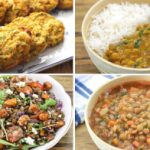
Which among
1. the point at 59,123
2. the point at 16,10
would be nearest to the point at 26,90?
the point at 59,123

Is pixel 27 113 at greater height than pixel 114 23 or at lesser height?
lesser

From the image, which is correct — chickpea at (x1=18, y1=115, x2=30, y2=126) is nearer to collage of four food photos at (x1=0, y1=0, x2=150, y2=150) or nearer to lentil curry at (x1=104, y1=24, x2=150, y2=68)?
collage of four food photos at (x1=0, y1=0, x2=150, y2=150)

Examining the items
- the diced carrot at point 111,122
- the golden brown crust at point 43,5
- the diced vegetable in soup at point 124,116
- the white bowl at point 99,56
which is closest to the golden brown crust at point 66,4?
the golden brown crust at point 43,5

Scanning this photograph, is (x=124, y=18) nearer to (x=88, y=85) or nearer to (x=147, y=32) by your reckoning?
(x=147, y=32)

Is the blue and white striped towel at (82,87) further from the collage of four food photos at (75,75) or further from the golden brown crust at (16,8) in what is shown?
the golden brown crust at (16,8)

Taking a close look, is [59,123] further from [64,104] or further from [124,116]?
[124,116]

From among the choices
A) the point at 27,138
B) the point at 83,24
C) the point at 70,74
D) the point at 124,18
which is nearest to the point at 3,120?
the point at 27,138

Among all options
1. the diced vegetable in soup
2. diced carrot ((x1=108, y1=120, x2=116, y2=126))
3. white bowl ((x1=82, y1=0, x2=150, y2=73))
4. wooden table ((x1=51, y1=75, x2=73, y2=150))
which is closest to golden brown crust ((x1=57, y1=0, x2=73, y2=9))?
white bowl ((x1=82, y1=0, x2=150, y2=73))
